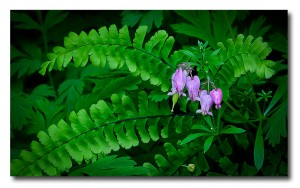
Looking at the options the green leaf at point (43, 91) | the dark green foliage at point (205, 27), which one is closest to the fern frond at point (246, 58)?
the dark green foliage at point (205, 27)

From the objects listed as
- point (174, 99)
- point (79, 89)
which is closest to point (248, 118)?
point (174, 99)

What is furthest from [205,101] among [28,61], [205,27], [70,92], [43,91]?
[28,61]

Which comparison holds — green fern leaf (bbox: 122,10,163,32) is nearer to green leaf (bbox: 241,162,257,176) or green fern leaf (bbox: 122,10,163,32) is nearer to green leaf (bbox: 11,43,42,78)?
green leaf (bbox: 11,43,42,78)

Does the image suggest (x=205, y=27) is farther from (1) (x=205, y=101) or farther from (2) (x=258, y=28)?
(1) (x=205, y=101)

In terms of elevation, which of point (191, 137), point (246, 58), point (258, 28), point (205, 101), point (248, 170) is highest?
point (258, 28)

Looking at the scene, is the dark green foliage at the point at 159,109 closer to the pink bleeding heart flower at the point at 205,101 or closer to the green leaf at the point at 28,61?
the pink bleeding heart flower at the point at 205,101

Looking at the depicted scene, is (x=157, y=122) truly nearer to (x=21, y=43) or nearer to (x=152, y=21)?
(x=152, y=21)
